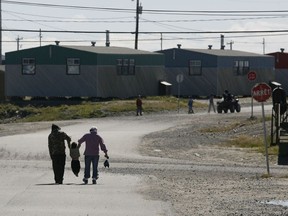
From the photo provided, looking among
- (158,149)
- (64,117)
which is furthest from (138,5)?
(158,149)

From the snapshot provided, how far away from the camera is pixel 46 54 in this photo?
237ft

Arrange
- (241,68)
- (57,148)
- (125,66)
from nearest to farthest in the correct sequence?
1. (57,148)
2. (125,66)
3. (241,68)

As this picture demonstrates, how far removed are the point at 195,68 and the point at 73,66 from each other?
15935mm

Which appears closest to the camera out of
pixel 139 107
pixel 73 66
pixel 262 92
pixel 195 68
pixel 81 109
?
pixel 262 92

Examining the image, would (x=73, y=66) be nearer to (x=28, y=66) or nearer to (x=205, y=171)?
(x=28, y=66)

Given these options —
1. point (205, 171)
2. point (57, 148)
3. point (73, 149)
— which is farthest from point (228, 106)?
point (57, 148)

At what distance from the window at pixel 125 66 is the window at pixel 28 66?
6.57 metres

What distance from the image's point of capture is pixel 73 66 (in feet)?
234

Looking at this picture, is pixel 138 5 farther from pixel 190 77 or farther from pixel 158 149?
pixel 158 149

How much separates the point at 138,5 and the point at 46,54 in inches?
834

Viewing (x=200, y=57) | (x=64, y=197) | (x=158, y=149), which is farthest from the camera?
(x=200, y=57)

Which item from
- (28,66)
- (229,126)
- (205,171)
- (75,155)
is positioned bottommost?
(205,171)

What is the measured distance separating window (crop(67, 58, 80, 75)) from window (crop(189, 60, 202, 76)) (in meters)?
15.3

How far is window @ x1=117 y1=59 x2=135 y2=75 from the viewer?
72.6 meters
